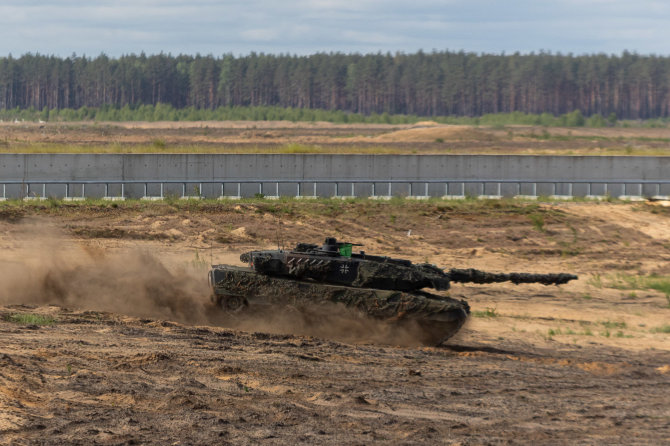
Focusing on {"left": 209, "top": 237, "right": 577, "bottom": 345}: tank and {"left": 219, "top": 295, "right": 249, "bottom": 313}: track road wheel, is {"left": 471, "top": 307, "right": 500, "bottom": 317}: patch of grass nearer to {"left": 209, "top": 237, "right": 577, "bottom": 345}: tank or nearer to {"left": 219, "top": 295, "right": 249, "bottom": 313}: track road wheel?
{"left": 209, "top": 237, "right": 577, "bottom": 345}: tank

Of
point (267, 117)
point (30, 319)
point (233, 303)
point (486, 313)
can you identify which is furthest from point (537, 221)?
point (267, 117)

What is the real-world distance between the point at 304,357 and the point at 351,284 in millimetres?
2479

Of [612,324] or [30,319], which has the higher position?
[30,319]

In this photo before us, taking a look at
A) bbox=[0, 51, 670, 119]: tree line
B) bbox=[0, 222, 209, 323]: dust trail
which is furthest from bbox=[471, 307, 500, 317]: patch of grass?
bbox=[0, 51, 670, 119]: tree line

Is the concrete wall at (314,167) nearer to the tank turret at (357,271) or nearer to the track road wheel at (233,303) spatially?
the track road wheel at (233,303)

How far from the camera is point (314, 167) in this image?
127 ft

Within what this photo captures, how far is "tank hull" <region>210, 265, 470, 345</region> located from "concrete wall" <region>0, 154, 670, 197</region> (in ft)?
63.1

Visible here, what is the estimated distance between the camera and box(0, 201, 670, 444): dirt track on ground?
9.27m

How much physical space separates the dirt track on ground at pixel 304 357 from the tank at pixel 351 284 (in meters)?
0.36

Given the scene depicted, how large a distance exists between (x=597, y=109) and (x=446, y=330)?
14362 cm

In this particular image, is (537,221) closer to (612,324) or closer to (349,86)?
(612,324)

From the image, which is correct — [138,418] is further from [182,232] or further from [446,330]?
[182,232]

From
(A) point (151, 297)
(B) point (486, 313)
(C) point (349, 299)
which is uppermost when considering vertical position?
(C) point (349, 299)

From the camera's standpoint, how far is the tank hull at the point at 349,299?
14.4 meters
